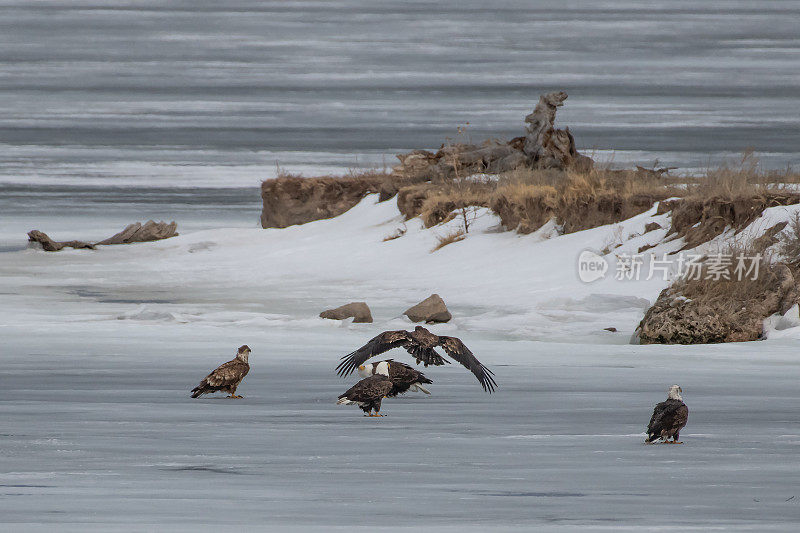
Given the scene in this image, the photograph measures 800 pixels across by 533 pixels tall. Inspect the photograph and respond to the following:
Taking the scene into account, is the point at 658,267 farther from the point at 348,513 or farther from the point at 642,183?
the point at 348,513

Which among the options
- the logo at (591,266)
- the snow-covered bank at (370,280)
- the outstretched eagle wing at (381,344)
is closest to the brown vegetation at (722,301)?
the snow-covered bank at (370,280)

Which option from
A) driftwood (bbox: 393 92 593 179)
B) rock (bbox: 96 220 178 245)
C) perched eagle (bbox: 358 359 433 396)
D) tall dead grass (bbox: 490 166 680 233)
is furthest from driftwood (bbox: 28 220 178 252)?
perched eagle (bbox: 358 359 433 396)

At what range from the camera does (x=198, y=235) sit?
40.7m

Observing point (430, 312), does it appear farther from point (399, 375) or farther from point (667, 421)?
point (667, 421)

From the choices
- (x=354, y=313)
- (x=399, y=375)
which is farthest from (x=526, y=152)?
(x=399, y=375)

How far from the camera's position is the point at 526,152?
35875 mm

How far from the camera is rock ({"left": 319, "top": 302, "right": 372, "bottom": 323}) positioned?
1775 centimetres

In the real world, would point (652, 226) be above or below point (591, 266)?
above

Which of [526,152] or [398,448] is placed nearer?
[398,448]

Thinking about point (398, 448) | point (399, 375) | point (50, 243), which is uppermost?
point (50, 243)

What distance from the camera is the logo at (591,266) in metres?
21.7

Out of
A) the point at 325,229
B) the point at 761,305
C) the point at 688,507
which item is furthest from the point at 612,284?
the point at 325,229

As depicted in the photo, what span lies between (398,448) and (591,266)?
46.8ft

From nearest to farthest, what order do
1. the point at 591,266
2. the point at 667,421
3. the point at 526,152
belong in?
the point at 667,421 < the point at 591,266 < the point at 526,152
